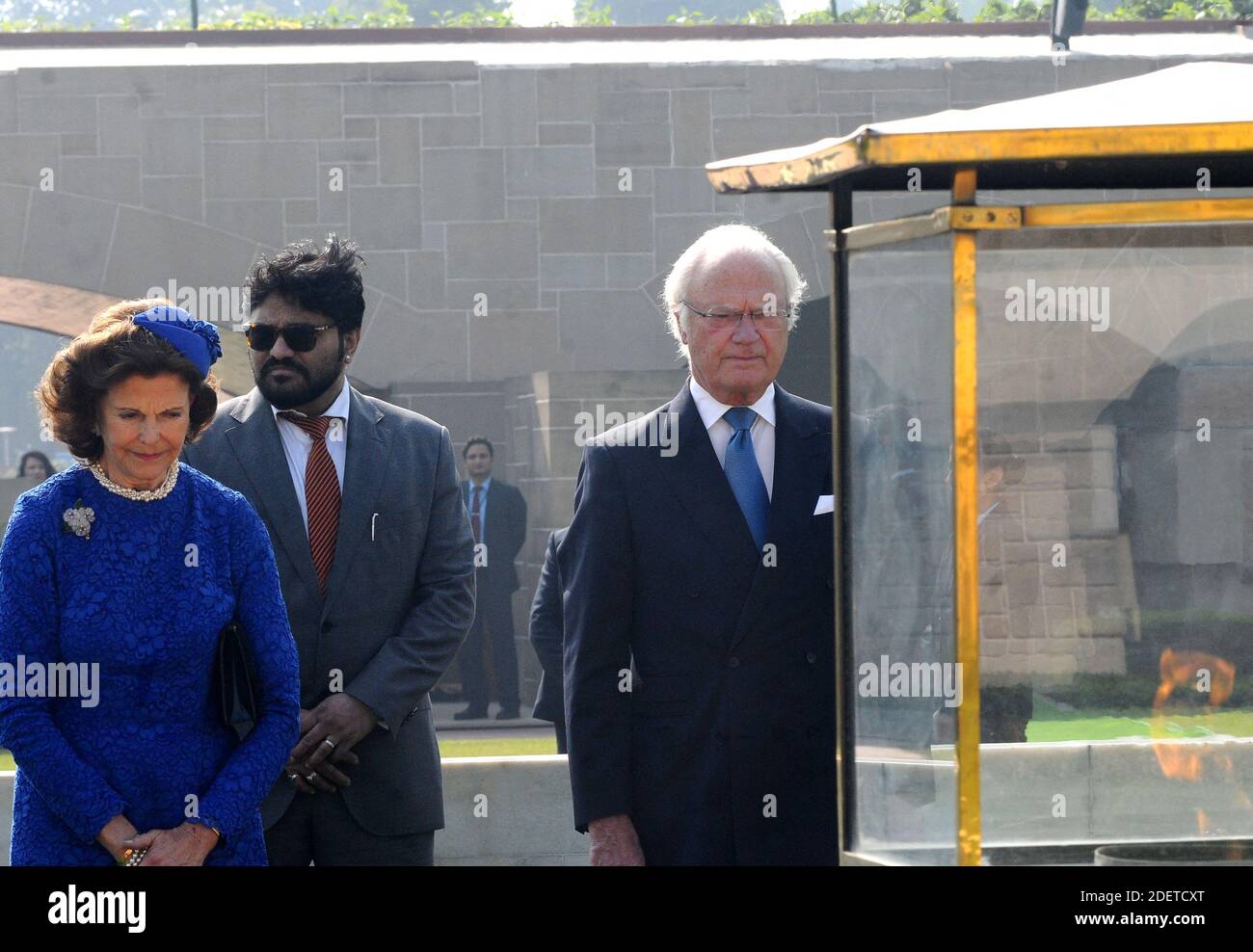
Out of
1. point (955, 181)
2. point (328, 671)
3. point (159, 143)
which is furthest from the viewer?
point (159, 143)

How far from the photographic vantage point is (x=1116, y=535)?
434 centimetres

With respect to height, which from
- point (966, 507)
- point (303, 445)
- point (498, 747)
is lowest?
point (498, 747)

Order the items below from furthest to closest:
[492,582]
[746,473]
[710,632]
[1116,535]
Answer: [492,582] < [1116,535] < [746,473] < [710,632]

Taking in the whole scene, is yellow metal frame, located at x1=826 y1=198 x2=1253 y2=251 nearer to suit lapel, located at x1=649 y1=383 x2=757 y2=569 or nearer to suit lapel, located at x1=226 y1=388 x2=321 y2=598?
suit lapel, located at x1=649 y1=383 x2=757 y2=569

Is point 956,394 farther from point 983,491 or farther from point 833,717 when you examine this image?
point 833,717

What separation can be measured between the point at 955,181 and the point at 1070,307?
0.54m

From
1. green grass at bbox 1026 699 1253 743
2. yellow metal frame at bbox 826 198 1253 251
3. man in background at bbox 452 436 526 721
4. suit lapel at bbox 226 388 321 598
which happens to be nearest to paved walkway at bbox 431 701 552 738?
man in background at bbox 452 436 526 721

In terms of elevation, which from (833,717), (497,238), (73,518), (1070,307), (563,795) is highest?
(497,238)

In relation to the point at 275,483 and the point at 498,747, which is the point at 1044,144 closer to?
the point at 275,483

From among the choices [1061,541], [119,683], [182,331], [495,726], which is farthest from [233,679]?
[495,726]

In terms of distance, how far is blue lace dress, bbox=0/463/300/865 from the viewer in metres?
3.63

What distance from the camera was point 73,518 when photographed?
373 centimetres

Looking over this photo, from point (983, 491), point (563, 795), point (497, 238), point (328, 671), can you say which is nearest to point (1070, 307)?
point (983, 491)

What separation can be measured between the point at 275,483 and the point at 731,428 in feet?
3.53
